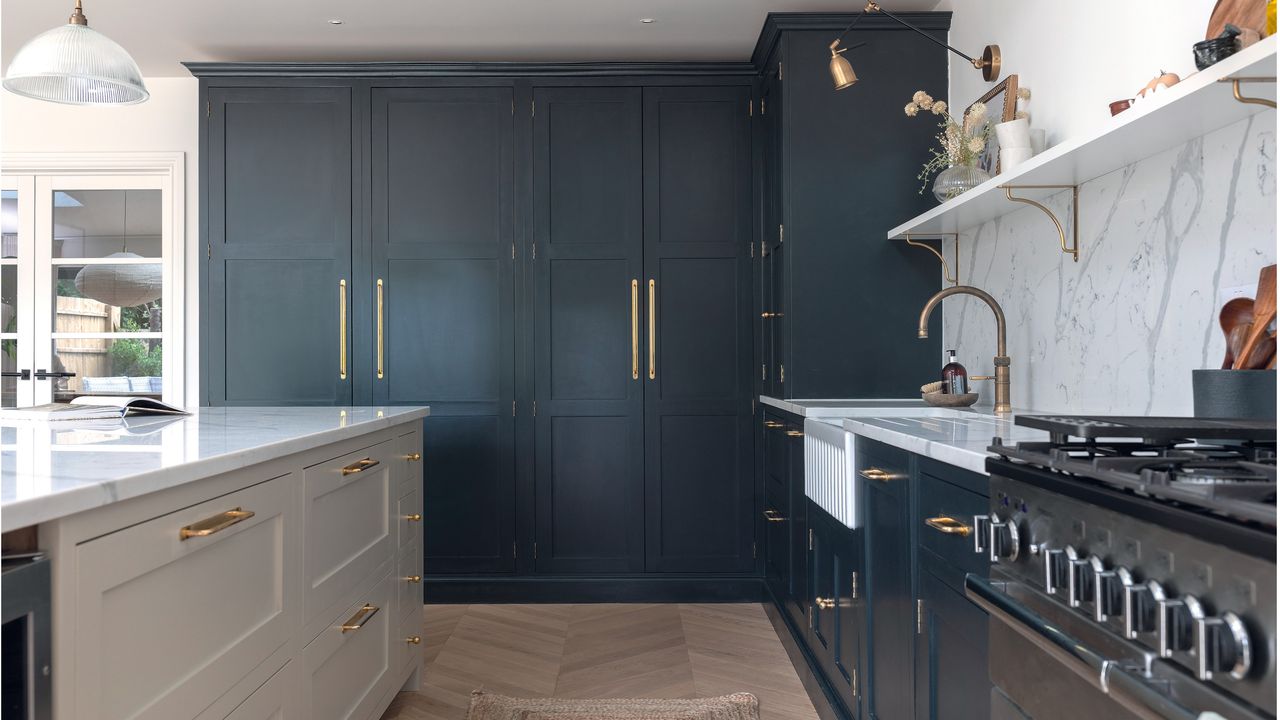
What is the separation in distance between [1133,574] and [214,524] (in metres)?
1.28

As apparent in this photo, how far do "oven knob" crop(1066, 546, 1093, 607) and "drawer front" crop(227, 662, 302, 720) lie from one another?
1.31m

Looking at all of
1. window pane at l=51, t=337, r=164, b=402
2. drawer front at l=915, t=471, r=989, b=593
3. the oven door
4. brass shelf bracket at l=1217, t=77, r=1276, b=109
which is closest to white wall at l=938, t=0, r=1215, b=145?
brass shelf bracket at l=1217, t=77, r=1276, b=109

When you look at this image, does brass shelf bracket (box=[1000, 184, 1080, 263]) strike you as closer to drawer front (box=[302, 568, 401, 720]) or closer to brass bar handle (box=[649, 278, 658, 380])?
brass bar handle (box=[649, 278, 658, 380])

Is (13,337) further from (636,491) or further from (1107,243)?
(1107,243)

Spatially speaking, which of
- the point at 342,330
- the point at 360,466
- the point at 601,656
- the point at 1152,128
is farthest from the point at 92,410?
the point at 1152,128

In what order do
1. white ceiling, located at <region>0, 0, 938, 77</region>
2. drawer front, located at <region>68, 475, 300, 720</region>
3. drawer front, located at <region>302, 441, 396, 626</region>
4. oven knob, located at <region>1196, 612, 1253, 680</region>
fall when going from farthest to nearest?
1. white ceiling, located at <region>0, 0, 938, 77</region>
2. drawer front, located at <region>302, 441, 396, 626</region>
3. drawer front, located at <region>68, 475, 300, 720</region>
4. oven knob, located at <region>1196, 612, 1253, 680</region>

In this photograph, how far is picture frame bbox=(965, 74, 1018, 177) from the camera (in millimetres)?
2582

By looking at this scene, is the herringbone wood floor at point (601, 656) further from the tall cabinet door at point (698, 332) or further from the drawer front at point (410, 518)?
the drawer front at point (410, 518)

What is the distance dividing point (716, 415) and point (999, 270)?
1.40 metres

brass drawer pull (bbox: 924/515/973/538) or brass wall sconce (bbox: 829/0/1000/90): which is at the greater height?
brass wall sconce (bbox: 829/0/1000/90)

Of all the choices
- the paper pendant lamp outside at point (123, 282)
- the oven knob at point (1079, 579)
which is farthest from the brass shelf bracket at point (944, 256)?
the paper pendant lamp outside at point (123, 282)

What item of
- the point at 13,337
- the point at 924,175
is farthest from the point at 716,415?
the point at 13,337

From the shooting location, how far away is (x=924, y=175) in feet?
10.4

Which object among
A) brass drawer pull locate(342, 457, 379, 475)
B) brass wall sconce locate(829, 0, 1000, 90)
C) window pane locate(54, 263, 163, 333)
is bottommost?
brass drawer pull locate(342, 457, 379, 475)
